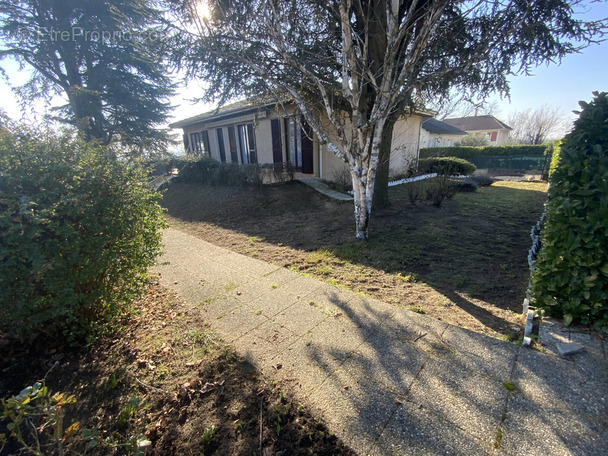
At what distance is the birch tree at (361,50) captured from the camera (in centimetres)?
448

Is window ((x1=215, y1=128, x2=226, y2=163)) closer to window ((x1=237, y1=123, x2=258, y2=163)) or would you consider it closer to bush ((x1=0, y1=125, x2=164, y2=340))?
window ((x1=237, y1=123, x2=258, y2=163))

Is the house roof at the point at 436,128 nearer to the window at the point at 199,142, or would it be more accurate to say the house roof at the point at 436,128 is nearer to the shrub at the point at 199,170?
the window at the point at 199,142

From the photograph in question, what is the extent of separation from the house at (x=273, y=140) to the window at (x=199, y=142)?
2 cm

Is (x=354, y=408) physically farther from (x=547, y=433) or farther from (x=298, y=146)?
(x=298, y=146)

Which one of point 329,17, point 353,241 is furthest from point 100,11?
point 353,241

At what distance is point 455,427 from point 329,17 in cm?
683

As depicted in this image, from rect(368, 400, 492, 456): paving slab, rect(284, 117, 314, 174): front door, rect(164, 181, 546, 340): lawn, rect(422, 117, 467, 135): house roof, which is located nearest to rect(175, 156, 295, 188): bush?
rect(164, 181, 546, 340): lawn

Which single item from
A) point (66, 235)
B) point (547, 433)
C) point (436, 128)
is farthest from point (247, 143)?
point (436, 128)

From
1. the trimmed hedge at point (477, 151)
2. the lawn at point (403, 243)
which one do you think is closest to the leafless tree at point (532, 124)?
the trimmed hedge at point (477, 151)

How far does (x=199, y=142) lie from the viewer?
18.9 metres

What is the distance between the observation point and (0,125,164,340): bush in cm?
194

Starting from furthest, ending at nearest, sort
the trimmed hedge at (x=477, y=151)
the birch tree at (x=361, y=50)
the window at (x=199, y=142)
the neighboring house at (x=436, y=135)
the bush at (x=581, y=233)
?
the neighboring house at (x=436, y=135) < the trimmed hedge at (x=477, y=151) < the window at (x=199, y=142) < the birch tree at (x=361, y=50) < the bush at (x=581, y=233)

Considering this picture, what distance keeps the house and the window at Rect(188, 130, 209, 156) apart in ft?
0.06

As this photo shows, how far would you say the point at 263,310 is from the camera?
2996mm
